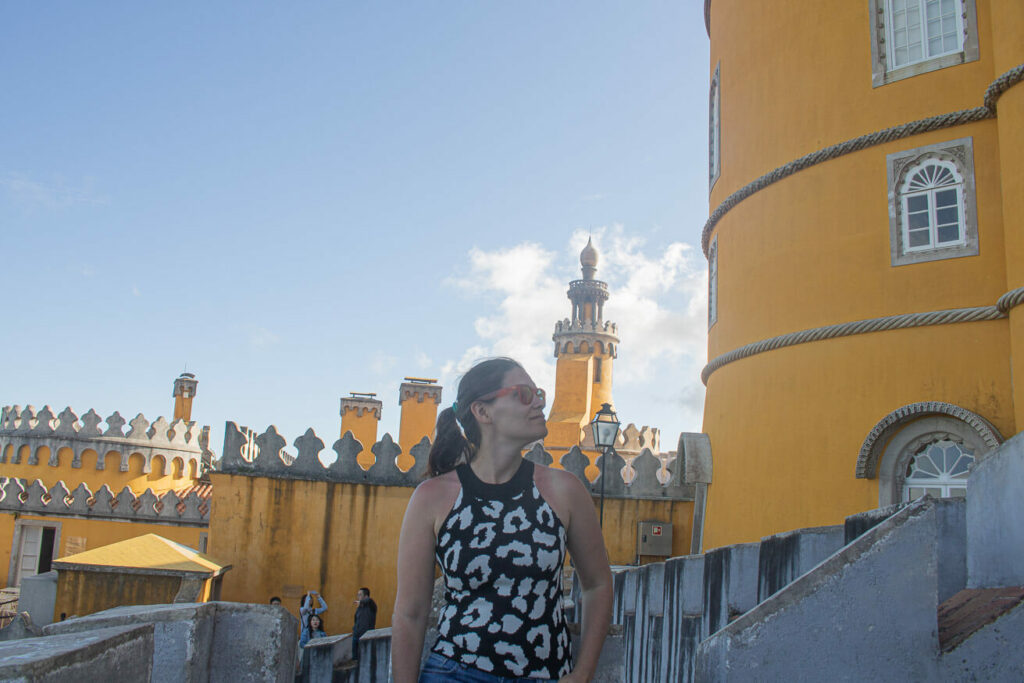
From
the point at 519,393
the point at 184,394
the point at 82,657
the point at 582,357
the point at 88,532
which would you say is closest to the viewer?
the point at 82,657

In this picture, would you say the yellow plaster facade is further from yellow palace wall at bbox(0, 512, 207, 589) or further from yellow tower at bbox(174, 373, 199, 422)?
yellow palace wall at bbox(0, 512, 207, 589)

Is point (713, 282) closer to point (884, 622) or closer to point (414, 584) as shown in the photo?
point (884, 622)

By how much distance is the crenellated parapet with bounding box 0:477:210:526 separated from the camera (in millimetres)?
20094

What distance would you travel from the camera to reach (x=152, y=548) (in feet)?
37.9

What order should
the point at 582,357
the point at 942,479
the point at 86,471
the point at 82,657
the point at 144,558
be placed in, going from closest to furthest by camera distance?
1. the point at 82,657
2. the point at 942,479
3. the point at 144,558
4. the point at 86,471
5. the point at 582,357

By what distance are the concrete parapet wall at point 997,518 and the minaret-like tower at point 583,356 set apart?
1386 inches

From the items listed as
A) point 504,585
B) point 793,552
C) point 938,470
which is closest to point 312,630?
point 938,470

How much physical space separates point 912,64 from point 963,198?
1.67 meters

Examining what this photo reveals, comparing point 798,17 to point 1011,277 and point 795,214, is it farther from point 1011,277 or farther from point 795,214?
point 1011,277

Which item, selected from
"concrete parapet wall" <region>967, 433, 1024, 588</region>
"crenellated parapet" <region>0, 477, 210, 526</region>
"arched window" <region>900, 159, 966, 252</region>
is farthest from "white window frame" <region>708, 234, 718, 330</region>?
"crenellated parapet" <region>0, 477, 210, 526</region>

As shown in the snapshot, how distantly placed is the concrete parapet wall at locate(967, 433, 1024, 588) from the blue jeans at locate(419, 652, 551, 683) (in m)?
1.70

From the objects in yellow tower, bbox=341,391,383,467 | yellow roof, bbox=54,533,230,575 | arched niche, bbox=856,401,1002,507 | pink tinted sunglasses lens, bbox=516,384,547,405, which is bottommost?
yellow roof, bbox=54,533,230,575

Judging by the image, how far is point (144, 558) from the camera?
11.3 metres

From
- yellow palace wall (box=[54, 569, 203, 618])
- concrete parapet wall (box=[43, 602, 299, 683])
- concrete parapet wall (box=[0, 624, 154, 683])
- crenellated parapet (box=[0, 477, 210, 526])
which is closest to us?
concrete parapet wall (box=[0, 624, 154, 683])
